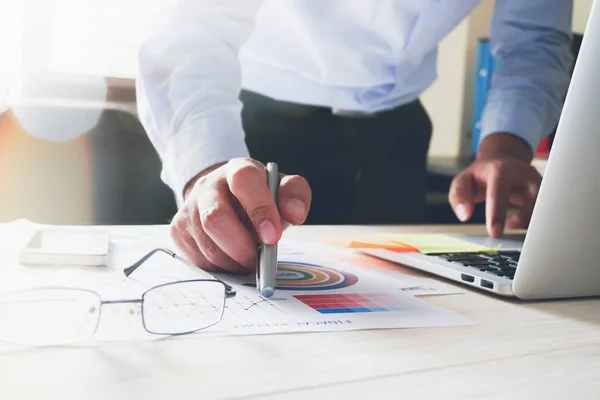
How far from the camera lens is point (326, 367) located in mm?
353

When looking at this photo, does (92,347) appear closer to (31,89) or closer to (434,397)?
(434,397)

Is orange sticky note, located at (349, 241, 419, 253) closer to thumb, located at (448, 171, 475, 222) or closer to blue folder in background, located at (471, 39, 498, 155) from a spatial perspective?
thumb, located at (448, 171, 475, 222)

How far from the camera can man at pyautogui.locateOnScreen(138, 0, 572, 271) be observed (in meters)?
0.84

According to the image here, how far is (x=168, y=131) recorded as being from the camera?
87cm

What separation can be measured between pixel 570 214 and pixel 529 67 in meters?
0.84

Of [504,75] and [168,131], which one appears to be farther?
[504,75]

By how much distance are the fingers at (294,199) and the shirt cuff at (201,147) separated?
0.83 ft

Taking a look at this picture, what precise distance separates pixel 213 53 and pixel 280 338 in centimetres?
56

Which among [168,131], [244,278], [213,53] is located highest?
[213,53]

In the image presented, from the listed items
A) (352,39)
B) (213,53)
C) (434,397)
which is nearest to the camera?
(434,397)

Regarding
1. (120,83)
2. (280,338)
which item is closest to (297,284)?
(280,338)

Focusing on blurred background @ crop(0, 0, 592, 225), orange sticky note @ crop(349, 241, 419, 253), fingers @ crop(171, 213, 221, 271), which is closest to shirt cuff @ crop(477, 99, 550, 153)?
orange sticky note @ crop(349, 241, 419, 253)

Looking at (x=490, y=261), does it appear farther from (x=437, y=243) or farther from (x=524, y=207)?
(x=524, y=207)

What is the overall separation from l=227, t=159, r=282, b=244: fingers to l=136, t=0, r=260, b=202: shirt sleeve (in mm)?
252
